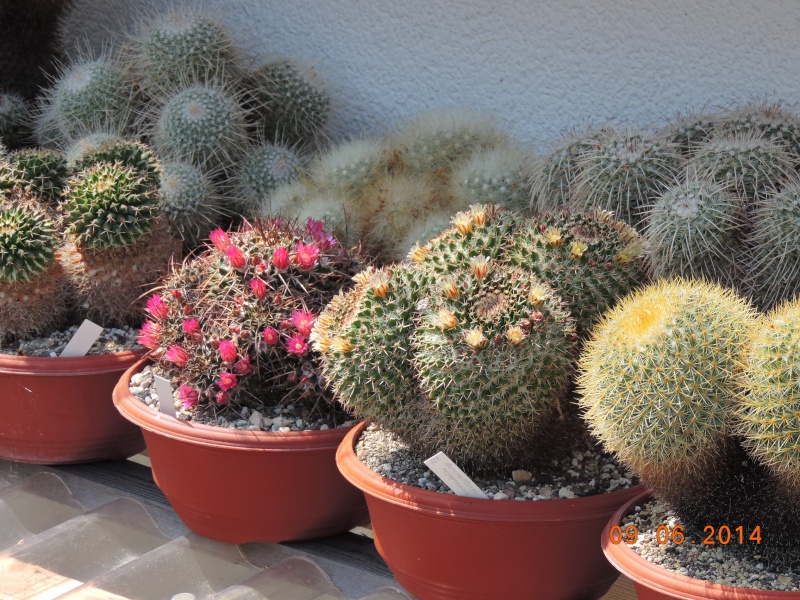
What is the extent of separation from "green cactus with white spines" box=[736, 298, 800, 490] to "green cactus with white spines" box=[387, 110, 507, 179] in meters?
1.42

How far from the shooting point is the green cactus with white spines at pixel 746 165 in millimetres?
1837

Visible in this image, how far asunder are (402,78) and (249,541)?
1.77m

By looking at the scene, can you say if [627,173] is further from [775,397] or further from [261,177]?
[261,177]

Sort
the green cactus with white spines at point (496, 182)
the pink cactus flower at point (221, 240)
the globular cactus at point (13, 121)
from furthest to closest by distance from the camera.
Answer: the globular cactus at point (13, 121) < the green cactus with white spines at point (496, 182) < the pink cactus flower at point (221, 240)

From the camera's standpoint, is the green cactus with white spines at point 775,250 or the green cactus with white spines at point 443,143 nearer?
the green cactus with white spines at point 775,250

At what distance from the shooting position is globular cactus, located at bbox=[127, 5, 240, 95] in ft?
10.2

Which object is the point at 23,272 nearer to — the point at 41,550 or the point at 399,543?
the point at 41,550

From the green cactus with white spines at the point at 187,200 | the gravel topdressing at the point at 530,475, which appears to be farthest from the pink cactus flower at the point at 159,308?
the gravel topdressing at the point at 530,475

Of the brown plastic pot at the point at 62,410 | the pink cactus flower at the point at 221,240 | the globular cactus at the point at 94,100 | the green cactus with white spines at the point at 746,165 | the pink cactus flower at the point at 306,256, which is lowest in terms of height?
the brown plastic pot at the point at 62,410

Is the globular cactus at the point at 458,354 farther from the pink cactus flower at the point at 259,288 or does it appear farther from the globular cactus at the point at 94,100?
the globular cactus at the point at 94,100

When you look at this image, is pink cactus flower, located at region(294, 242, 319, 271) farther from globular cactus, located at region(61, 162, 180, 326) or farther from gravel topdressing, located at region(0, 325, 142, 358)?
gravel topdressing, located at region(0, 325, 142, 358)

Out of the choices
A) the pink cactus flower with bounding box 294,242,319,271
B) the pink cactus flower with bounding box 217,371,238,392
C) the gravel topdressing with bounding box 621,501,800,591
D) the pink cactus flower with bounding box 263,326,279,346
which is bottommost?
the gravel topdressing with bounding box 621,501,800,591

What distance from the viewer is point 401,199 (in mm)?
2521

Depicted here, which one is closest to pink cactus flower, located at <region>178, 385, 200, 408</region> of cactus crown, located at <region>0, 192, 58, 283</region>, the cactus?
cactus crown, located at <region>0, 192, 58, 283</region>
